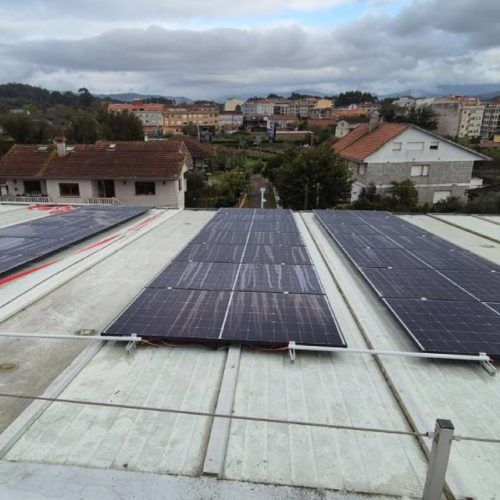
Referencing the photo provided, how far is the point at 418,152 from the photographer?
3228 centimetres

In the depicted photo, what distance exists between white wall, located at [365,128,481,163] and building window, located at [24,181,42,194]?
86.0ft

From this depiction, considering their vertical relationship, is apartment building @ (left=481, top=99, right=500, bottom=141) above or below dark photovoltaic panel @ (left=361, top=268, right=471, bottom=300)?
above

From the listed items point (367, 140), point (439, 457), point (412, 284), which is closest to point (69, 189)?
point (367, 140)

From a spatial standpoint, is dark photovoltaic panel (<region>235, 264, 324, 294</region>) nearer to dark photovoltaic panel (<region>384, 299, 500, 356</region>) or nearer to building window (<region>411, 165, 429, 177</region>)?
dark photovoltaic panel (<region>384, 299, 500, 356</region>)

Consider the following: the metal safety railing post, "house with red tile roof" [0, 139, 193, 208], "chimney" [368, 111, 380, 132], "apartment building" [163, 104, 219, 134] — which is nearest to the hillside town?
the metal safety railing post

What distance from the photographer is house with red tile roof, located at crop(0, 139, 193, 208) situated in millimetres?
28453

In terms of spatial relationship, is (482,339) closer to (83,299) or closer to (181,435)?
(181,435)

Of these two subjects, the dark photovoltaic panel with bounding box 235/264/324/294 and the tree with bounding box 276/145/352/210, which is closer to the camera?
the dark photovoltaic panel with bounding box 235/264/324/294

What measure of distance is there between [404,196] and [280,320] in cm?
2687

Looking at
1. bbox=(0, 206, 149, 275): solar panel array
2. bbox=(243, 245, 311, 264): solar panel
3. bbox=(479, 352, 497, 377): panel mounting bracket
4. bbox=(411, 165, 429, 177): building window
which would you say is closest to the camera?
bbox=(479, 352, 497, 377): panel mounting bracket

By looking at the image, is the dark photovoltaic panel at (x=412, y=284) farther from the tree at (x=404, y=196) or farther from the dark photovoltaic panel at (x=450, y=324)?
the tree at (x=404, y=196)

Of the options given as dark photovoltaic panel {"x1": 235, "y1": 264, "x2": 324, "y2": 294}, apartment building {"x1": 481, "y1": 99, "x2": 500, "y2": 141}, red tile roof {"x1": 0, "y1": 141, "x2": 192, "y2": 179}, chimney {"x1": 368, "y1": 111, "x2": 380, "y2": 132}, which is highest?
apartment building {"x1": 481, "y1": 99, "x2": 500, "y2": 141}

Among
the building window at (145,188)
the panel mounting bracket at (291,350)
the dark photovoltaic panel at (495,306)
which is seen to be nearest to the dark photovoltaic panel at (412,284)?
the dark photovoltaic panel at (495,306)

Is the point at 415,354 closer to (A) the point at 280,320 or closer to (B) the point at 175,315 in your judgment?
(A) the point at 280,320
